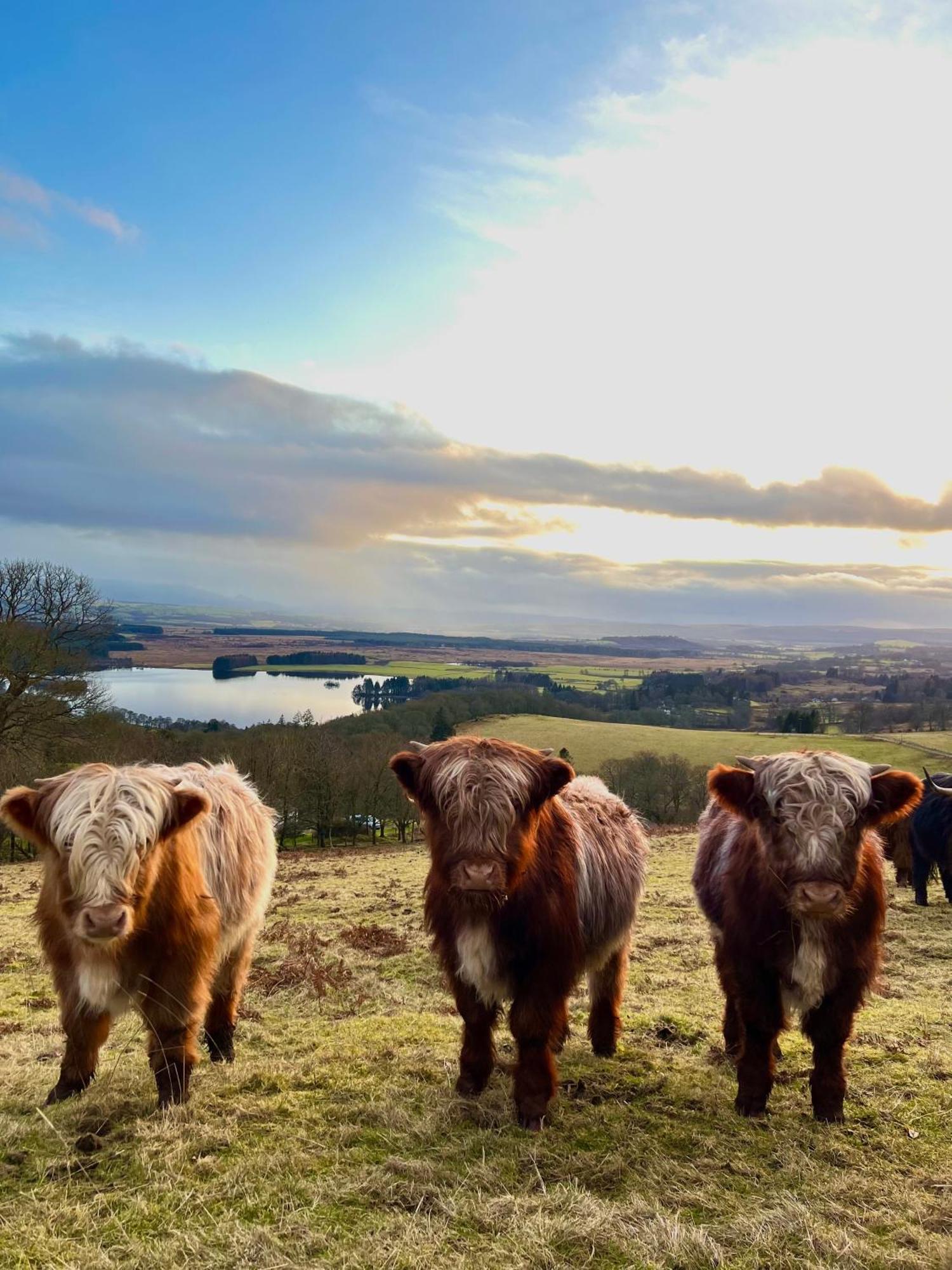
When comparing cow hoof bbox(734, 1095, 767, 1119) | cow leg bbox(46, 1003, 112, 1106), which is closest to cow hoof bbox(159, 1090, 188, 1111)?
cow leg bbox(46, 1003, 112, 1106)

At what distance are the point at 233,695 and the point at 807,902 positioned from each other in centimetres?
10407

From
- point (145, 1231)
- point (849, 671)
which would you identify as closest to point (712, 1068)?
point (145, 1231)

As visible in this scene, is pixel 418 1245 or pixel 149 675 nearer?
pixel 418 1245

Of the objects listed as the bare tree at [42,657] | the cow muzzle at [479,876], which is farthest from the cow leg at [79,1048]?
the bare tree at [42,657]

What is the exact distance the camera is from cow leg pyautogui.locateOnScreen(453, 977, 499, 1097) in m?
4.70

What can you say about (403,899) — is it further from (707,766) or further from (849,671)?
(849,671)

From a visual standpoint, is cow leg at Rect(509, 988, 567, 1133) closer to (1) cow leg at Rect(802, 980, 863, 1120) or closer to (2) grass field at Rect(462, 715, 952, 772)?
(1) cow leg at Rect(802, 980, 863, 1120)

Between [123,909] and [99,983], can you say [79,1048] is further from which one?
[123,909]

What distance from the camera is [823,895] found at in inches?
157

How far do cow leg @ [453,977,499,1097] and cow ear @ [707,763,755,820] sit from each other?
197 centimetres

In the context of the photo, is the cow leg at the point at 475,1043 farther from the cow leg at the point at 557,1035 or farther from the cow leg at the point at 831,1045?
the cow leg at the point at 831,1045

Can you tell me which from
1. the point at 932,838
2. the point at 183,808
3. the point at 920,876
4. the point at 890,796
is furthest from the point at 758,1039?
the point at 920,876

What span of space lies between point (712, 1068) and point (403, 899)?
10.2 m

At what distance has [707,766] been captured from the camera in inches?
1676
